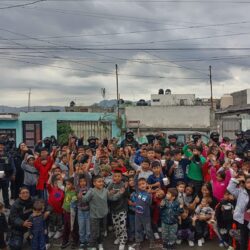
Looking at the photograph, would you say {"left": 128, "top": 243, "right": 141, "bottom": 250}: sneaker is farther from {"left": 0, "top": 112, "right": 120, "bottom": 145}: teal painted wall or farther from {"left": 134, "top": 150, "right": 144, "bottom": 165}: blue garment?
{"left": 0, "top": 112, "right": 120, "bottom": 145}: teal painted wall

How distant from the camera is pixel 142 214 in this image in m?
7.09

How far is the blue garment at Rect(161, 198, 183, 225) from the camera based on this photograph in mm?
6957

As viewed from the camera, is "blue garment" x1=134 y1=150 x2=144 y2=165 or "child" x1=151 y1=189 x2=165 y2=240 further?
"blue garment" x1=134 y1=150 x2=144 y2=165

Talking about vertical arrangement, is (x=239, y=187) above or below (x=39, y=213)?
above

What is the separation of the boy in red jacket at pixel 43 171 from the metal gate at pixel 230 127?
1584 centimetres

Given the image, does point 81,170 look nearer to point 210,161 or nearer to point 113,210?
point 113,210

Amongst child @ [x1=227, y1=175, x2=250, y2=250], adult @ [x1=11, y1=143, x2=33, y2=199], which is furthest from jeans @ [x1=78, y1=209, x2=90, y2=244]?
adult @ [x1=11, y1=143, x2=33, y2=199]

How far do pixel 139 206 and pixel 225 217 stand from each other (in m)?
1.58

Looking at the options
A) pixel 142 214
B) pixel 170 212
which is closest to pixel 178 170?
pixel 170 212

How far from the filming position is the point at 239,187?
6.42 metres

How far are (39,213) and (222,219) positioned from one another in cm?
330

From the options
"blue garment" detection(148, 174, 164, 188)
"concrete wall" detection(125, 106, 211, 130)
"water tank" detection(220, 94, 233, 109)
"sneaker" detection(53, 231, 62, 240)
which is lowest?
"sneaker" detection(53, 231, 62, 240)

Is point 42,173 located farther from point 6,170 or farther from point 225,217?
point 225,217

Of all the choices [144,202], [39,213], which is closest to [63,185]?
[39,213]
